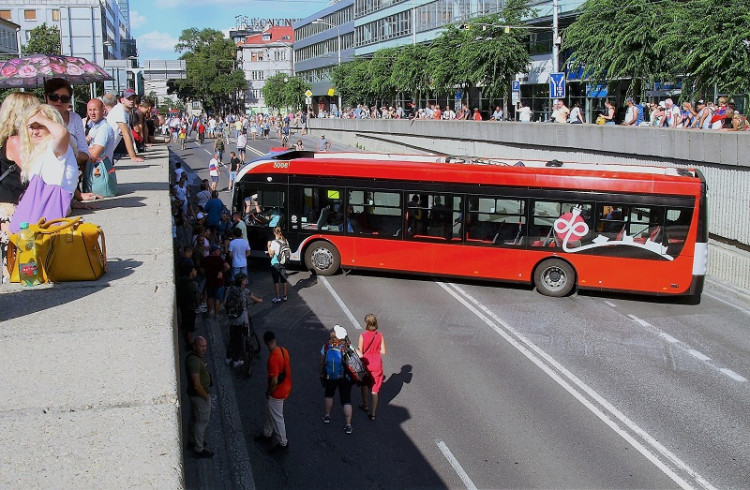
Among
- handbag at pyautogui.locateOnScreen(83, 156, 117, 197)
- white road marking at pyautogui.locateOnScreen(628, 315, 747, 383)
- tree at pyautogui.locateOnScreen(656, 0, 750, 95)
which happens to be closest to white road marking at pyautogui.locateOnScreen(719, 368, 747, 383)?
white road marking at pyautogui.locateOnScreen(628, 315, 747, 383)

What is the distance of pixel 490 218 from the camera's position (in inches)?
773

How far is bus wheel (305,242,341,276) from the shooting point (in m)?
21.0

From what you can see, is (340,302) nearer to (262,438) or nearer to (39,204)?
(262,438)

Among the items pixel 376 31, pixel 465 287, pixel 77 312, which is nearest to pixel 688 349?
pixel 465 287

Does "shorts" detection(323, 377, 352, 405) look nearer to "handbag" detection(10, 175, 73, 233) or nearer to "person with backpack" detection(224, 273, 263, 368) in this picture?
"person with backpack" detection(224, 273, 263, 368)

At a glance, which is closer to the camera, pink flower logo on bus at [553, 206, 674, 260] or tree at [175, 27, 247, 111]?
pink flower logo on bus at [553, 206, 674, 260]

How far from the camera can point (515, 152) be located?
33.7 meters

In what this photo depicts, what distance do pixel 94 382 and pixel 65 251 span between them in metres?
2.73

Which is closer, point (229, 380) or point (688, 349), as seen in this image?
point (229, 380)

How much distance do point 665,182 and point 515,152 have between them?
1555 centimetres

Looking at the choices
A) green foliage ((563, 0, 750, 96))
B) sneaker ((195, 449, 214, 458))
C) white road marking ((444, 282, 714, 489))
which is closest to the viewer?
sneaker ((195, 449, 214, 458))

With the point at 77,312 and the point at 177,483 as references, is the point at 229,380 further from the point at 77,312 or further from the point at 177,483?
the point at 177,483

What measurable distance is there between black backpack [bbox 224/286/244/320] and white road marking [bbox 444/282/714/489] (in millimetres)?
4985

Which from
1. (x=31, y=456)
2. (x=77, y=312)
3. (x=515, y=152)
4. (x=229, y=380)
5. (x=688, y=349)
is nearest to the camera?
(x=31, y=456)
